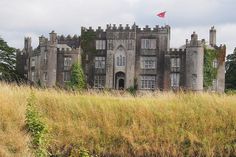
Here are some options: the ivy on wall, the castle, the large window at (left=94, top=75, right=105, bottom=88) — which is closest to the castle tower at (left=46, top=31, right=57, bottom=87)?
the castle

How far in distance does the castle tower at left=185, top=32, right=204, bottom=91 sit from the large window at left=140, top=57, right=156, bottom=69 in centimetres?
484

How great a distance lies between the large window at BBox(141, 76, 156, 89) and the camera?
234 feet

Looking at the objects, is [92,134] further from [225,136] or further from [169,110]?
[225,136]

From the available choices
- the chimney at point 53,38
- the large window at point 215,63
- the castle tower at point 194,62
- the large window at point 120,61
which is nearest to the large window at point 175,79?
the castle tower at point 194,62

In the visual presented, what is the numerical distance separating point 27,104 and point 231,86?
65.8 meters

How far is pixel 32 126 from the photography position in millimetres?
13242

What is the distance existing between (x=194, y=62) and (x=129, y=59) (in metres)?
9.45

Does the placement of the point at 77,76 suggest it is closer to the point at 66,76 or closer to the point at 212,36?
the point at 66,76

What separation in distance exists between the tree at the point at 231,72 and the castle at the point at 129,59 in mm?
A: 7105

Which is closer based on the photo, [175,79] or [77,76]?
[77,76]

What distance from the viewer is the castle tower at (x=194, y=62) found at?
70188 mm

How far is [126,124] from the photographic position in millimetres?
14953

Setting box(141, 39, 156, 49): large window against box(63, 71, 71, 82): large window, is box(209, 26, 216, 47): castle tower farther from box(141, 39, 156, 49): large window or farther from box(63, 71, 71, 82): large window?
box(63, 71, 71, 82): large window

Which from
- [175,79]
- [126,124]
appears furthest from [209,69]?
[126,124]
